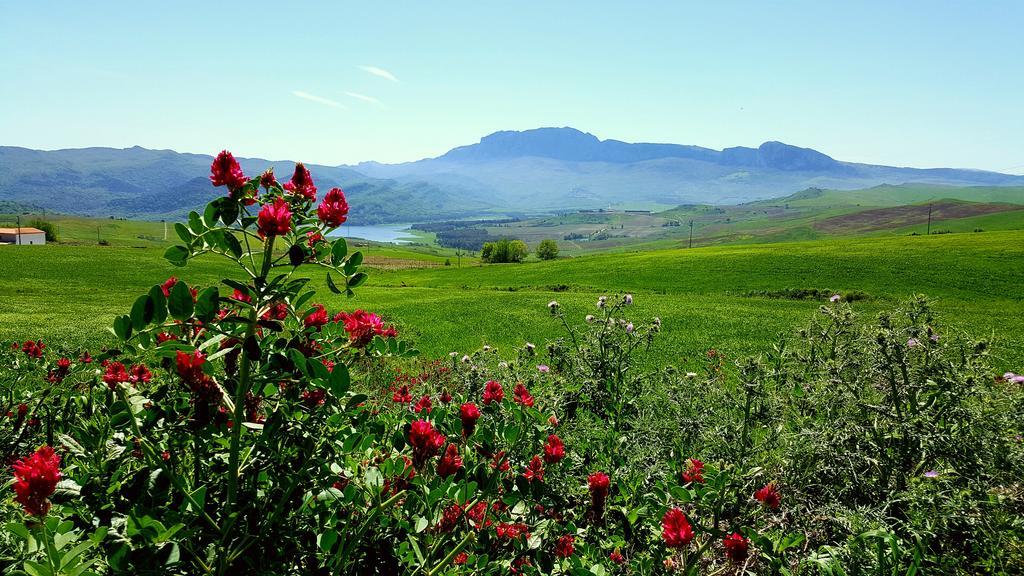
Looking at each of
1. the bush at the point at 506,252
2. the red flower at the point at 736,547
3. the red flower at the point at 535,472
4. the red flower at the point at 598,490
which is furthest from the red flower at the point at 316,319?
the bush at the point at 506,252

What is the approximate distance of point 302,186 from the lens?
202 cm

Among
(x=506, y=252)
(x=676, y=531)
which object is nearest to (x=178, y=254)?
(x=676, y=531)

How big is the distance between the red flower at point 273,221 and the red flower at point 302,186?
313 mm

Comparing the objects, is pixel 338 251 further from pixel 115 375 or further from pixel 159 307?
pixel 115 375

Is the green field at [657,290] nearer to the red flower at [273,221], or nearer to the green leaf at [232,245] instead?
the red flower at [273,221]

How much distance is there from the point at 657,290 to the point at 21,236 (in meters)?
109

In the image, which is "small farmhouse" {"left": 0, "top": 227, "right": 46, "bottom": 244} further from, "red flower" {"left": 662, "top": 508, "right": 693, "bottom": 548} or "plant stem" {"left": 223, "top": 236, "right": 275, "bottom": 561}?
"red flower" {"left": 662, "top": 508, "right": 693, "bottom": 548}

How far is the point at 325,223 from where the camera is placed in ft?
6.65

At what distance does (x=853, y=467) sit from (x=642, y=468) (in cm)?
136

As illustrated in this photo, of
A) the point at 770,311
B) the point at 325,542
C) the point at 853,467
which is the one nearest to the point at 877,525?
the point at 853,467

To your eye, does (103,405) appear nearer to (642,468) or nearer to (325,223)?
(325,223)

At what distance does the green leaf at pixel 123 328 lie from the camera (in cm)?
150

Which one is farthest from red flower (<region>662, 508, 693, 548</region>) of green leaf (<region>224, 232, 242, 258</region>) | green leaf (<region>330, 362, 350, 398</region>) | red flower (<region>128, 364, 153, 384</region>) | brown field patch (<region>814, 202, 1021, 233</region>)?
brown field patch (<region>814, 202, 1021, 233</region>)

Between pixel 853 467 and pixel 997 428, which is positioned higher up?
pixel 997 428
